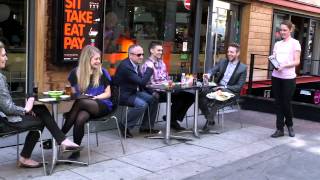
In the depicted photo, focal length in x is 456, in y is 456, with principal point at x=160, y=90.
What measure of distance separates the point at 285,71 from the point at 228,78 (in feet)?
2.99

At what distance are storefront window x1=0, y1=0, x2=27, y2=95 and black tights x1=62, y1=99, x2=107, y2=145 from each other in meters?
2.00

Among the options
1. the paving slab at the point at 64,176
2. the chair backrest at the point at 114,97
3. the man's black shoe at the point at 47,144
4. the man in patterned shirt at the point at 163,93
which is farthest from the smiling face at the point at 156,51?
the paving slab at the point at 64,176

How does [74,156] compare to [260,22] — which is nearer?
[74,156]

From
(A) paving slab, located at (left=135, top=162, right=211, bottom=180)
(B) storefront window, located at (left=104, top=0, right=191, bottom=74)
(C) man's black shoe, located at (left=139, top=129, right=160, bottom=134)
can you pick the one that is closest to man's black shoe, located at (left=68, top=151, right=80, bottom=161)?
(A) paving slab, located at (left=135, top=162, right=211, bottom=180)

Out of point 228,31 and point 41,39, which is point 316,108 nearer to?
point 228,31

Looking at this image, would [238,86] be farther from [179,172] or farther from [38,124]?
[38,124]

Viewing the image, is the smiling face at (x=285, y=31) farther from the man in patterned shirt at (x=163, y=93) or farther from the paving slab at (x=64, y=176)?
the paving slab at (x=64, y=176)

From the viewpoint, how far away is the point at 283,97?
22.7ft

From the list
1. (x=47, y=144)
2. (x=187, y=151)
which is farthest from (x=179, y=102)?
(x=47, y=144)

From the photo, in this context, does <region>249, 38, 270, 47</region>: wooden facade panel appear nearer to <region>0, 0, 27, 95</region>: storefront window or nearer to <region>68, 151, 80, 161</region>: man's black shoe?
<region>0, 0, 27, 95</region>: storefront window

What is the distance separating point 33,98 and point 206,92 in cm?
316

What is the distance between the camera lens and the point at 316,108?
8.58 metres

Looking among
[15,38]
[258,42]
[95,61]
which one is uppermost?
[258,42]

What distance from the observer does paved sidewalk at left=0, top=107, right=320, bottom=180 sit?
16.1 feet
